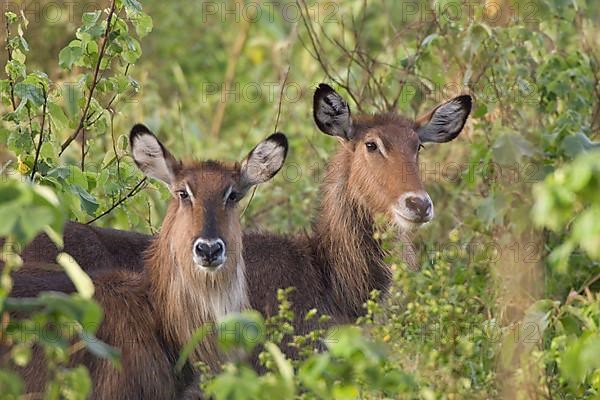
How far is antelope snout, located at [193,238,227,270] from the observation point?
5.84 metres

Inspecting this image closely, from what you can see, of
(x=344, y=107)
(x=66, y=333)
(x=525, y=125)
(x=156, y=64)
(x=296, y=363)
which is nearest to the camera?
(x=296, y=363)

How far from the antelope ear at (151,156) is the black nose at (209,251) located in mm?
650

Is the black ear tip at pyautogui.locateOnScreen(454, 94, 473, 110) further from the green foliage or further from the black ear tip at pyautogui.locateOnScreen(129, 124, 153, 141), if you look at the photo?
the black ear tip at pyautogui.locateOnScreen(129, 124, 153, 141)

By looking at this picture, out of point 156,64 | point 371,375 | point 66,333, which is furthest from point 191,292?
point 156,64

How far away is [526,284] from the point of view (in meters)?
6.93

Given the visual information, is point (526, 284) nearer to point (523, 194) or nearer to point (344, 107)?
point (523, 194)

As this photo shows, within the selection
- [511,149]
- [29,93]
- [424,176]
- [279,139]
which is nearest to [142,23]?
[29,93]

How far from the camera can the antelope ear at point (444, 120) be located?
7.39 metres

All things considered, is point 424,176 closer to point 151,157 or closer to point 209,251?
point 151,157

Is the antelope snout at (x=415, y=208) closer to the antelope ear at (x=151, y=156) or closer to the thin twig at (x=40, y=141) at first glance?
the antelope ear at (x=151, y=156)

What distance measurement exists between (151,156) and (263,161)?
23.3 inches

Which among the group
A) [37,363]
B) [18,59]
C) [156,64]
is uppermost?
[156,64]

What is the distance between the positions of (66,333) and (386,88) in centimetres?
430

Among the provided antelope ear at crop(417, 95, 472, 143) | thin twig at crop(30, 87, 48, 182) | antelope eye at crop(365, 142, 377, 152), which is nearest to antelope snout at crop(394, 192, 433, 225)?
antelope eye at crop(365, 142, 377, 152)
